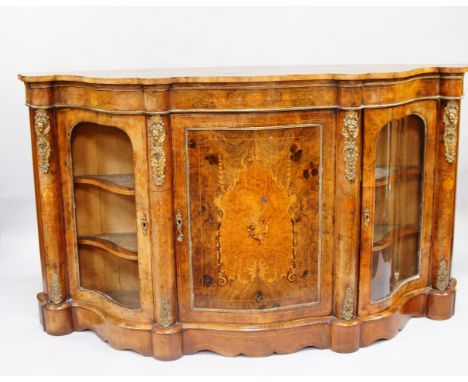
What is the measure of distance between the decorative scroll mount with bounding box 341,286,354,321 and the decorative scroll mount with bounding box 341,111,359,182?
1.76 feet

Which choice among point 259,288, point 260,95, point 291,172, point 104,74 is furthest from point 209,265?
point 104,74

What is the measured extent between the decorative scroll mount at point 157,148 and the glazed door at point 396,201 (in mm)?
912

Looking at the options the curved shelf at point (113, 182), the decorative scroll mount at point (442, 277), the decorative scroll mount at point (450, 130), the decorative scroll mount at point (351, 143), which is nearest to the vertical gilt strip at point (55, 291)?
the curved shelf at point (113, 182)

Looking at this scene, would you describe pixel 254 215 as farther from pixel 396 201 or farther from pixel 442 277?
pixel 442 277

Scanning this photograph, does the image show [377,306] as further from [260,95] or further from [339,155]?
[260,95]

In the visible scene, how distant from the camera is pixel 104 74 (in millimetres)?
3971

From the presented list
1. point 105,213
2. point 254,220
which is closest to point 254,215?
point 254,220

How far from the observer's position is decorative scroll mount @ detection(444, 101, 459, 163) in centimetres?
401

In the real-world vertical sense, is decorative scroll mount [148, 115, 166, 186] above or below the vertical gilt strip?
above

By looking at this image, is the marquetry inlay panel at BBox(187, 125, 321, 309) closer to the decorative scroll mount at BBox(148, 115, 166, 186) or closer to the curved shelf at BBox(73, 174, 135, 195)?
the decorative scroll mount at BBox(148, 115, 166, 186)

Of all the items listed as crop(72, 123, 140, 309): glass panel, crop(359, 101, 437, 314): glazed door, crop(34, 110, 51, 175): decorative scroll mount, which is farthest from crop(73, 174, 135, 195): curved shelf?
crop(359, 101, 437, 314): glazed door

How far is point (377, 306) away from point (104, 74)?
1.74m

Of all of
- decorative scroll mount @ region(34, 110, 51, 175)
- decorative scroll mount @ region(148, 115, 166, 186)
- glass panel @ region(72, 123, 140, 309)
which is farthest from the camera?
glass panel @ region(72, 123, 140, 309)

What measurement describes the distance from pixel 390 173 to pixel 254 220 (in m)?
0.73
